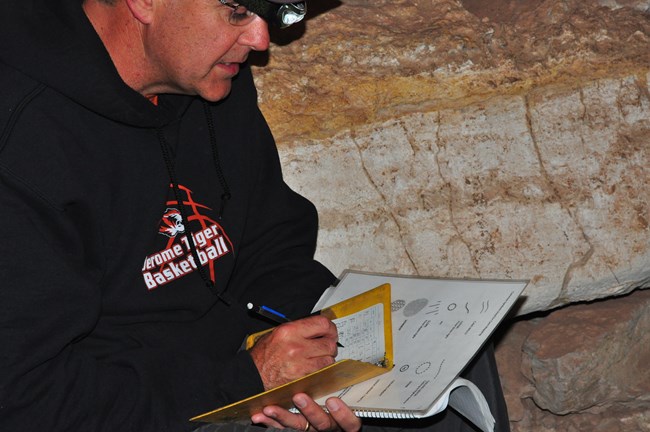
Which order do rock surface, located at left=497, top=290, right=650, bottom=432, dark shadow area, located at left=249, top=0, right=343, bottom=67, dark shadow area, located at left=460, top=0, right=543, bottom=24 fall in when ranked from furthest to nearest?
rock surface, located at left=497, top=290, right=650, bottom=432 → dark shadow area, located at left=460, top=0, right=543, bottom=24 → dark shadow area, located at left=249, top=0, right=343, bottom=67

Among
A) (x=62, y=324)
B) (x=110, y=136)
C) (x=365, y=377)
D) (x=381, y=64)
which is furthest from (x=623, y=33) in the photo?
(x=62, y=324)

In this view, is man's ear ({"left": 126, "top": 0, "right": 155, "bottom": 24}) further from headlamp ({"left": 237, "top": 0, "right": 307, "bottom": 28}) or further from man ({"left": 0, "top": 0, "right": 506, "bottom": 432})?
headlamp ({"left": 237, "top": 0, "right": 307, "bottom": 28})

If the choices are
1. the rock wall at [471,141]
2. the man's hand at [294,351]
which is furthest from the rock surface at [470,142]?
the man's hand at [294,351]

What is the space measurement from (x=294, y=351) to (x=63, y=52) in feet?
2.16

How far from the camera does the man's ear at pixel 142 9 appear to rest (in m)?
1.72

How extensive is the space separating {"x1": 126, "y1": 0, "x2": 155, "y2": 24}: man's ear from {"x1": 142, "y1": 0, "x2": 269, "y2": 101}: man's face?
1cm

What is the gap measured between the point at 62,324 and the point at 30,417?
155mm

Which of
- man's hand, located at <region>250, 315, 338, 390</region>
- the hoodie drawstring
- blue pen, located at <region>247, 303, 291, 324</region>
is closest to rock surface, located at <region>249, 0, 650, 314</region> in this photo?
the hoodie drawstring

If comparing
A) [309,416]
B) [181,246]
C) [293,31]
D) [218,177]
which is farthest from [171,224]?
[293,31]

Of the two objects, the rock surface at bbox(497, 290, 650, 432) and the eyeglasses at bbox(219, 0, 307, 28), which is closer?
the eyeglasses at bbox(219, 0, 307, 28)

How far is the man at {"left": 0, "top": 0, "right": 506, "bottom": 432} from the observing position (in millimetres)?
1644

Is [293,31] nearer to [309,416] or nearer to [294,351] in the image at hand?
[294,351]

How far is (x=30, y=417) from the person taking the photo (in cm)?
165

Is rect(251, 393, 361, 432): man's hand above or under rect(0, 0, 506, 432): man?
under
